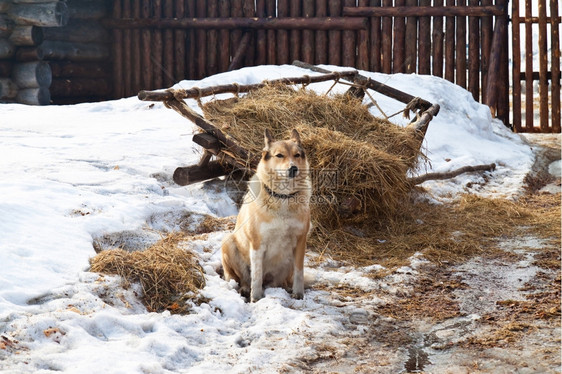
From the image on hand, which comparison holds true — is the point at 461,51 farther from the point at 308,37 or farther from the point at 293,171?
the point at 293,171

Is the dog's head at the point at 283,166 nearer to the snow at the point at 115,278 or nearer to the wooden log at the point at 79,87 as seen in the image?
the snow at the point at 115,278

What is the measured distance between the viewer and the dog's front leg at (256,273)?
5.43 metres

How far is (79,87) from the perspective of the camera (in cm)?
1546

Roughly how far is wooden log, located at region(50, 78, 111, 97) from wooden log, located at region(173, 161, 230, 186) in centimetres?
826

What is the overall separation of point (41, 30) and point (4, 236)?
9096 millimetres

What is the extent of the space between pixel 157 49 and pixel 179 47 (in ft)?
1.95

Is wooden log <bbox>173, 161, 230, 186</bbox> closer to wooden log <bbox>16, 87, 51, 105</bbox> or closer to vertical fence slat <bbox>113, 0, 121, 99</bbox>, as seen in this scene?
wooden log <bbox>16, 87, 51, 105</bbox>

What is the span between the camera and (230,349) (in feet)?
14.1

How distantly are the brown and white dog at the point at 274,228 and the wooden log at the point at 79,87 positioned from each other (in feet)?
35.1

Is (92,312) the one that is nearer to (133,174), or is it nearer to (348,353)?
(348,353)

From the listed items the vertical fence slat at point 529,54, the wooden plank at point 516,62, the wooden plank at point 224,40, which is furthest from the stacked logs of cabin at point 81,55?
the vertical fence slat at point 529,54

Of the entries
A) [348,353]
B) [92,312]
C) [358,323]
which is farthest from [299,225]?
[92,312]

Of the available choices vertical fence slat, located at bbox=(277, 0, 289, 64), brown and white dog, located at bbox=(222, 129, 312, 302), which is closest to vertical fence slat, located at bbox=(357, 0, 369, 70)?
vertical fence slat, located at bbox=(277, 0, 289, 64)

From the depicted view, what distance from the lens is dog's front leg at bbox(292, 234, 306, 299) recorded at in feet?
17.8
